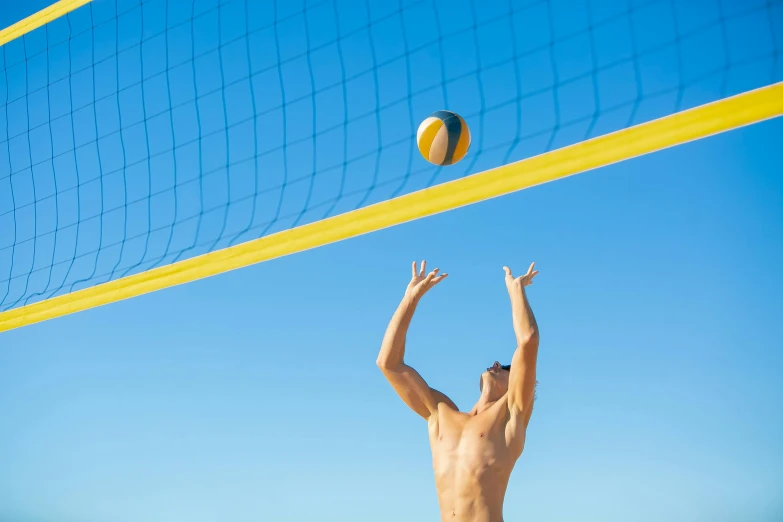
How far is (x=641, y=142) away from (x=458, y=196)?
2.85 ft

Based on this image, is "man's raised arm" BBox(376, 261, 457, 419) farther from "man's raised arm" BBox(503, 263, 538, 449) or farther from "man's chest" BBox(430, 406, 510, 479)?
"man's raised arm" BBox(503, 263, 538, 449)

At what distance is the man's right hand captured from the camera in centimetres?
395

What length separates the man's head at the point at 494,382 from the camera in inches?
158

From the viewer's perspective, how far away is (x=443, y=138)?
191 inches

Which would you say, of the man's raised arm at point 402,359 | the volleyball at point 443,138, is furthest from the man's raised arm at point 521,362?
the volleyball at point 443,138

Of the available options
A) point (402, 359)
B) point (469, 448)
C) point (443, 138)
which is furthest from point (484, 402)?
point (443, 138)

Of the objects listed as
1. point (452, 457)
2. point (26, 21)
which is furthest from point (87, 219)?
point (452, 457)

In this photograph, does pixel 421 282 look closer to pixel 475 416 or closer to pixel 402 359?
pixel 402 359

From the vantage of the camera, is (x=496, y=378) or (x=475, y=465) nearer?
(x=475, y=465)

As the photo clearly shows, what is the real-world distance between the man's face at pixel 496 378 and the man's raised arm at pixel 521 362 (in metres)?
0.28

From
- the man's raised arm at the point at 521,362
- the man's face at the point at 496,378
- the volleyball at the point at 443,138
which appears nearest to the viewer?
the man's raised arm at the point at 521,362

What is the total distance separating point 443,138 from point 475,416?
5.46ft

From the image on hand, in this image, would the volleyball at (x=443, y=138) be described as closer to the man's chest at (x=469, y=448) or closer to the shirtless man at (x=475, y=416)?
the shirtless man at (x=475, y=416)

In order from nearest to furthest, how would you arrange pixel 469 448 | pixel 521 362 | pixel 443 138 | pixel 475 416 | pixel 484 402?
pixel 521 362 < pixel 469 448 < pixel 475 416 < pixel 484 402 < pixel 443 138
